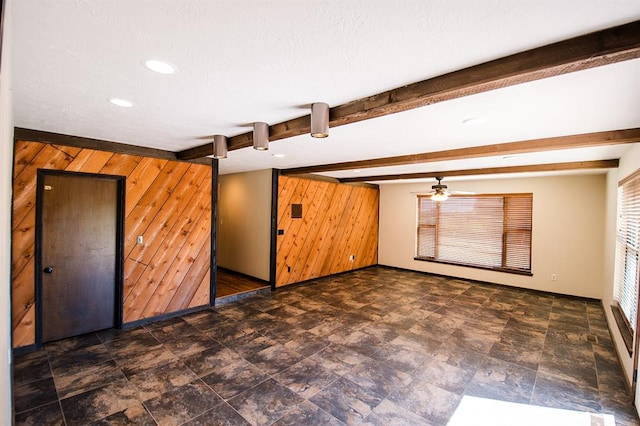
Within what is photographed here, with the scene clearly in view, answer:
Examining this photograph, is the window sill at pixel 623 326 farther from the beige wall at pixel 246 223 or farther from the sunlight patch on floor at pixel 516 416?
the beige wall at pixel 246 223

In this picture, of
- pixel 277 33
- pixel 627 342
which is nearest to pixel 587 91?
pixel 277 33

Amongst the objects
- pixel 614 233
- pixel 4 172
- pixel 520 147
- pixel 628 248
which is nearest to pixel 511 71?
pixel 520 147

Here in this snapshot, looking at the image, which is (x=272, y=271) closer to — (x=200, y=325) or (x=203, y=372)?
(x=200, y=325)

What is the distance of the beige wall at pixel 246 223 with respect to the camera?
5750mm

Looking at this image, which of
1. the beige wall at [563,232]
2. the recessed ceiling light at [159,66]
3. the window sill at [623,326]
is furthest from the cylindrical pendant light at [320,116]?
the beige wall at [563,232]

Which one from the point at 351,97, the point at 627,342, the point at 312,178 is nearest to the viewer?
the point at 351,97

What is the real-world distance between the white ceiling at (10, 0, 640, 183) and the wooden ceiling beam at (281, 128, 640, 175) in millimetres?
149

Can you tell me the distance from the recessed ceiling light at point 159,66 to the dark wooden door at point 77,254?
2.66 metres

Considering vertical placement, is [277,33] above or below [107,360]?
above

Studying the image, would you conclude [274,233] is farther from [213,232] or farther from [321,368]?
[321,368]

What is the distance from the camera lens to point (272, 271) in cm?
560

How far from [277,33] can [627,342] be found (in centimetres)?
413

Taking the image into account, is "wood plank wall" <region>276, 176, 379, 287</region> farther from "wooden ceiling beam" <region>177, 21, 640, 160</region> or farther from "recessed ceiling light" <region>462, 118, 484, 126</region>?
"wooden ceiling beam" <region>177, 21, 640, 160</region>

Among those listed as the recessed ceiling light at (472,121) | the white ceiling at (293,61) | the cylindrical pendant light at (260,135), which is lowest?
the cylindrical pendant light at (260,135)
